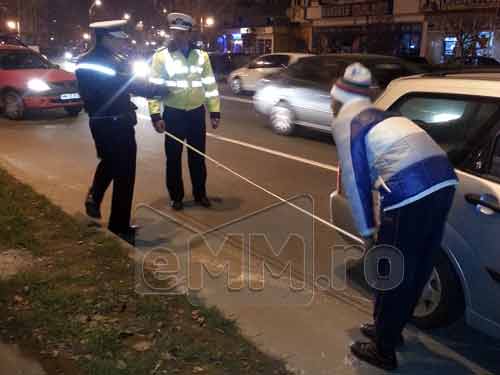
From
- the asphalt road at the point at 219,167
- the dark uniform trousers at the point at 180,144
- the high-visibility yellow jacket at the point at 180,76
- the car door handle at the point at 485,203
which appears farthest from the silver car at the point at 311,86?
the car door handle at the point at 485,203

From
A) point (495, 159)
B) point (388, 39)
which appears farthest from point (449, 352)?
point (388, 39)

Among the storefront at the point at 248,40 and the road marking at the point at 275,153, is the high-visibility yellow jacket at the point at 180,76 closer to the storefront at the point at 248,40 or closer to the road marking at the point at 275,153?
the road marking at the point at 275,153

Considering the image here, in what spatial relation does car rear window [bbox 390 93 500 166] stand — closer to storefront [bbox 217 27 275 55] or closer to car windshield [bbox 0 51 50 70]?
car windshield [bbox 0 51 50 70]

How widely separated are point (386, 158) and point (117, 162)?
118 inches

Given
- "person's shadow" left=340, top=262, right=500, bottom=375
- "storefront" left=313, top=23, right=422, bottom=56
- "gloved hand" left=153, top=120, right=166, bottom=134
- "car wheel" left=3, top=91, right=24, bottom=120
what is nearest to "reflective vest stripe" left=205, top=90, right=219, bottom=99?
"gloved hand" left=153, top=120, right=166, bottom=134

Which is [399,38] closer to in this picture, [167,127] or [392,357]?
[167,127]

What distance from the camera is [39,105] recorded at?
41.1 feet

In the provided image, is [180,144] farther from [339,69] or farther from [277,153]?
[339,69]

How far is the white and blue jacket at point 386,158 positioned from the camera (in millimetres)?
2873

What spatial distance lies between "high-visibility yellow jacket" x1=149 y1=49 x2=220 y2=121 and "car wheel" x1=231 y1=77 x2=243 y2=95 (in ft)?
45.3

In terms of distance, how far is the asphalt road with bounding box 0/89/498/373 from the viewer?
508 cm

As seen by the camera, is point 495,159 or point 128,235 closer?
point 495,159

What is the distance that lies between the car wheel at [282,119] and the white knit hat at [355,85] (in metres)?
7.77

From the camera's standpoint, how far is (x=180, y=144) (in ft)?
20.0
